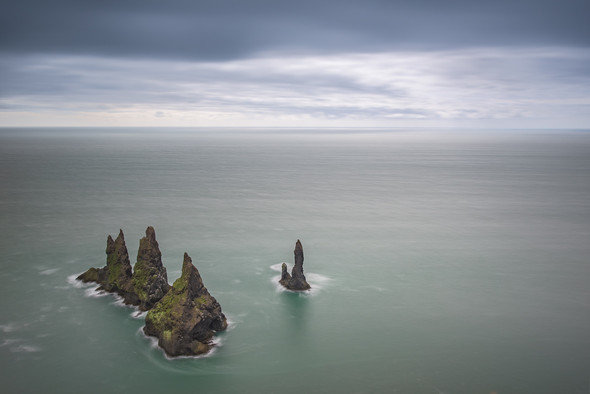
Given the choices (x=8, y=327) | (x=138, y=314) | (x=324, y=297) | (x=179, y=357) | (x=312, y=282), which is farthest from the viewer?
(x=312, y=282)

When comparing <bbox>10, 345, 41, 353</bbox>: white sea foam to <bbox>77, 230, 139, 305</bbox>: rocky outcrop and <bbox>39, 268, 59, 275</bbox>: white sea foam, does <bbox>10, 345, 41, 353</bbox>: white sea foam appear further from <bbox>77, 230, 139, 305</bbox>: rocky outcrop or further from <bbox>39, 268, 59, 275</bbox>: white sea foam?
<bbox>39, 268, 59, 275</bbox>: white sea foam

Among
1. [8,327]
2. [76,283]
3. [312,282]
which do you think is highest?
[312,282]

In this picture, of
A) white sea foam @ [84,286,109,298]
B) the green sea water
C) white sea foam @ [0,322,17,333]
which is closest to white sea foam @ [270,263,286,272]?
the green sea water

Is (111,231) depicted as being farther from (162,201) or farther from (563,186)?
(563,186)

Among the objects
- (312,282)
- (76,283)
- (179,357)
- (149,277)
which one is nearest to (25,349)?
(149,277)

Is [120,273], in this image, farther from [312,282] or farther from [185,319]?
[312,282]

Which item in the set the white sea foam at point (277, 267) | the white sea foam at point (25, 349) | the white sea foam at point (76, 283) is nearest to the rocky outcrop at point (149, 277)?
the white sea foam at point (25, 349)

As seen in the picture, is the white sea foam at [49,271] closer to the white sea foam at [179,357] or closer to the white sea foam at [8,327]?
the white sea foam at [8,327]
